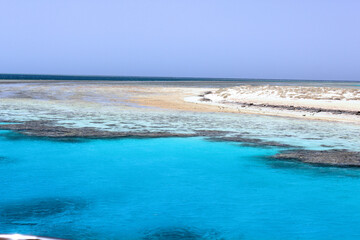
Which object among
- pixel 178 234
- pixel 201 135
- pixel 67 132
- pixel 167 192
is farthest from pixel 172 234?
pixel 67 132

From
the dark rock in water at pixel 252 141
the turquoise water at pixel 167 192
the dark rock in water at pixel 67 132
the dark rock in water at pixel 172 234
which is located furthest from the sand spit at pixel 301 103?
the dark rock in water at pixel 172 234

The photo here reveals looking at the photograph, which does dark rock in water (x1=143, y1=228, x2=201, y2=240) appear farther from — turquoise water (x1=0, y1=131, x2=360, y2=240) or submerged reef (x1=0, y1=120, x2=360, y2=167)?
submerged reef (x1=0, y1=120, x2=360, y2=167)

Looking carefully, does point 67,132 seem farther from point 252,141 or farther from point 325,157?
point 325,157

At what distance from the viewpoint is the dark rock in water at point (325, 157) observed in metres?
12.1

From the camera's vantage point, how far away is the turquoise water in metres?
7.98

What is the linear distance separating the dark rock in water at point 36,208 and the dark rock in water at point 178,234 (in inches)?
75.3

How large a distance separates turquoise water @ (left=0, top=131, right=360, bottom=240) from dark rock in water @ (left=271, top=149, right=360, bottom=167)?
1.86ft

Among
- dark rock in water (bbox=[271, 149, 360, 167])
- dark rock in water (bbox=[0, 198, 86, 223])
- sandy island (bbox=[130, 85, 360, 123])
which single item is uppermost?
sandy island (bbox=[130, 85, 360, 123])

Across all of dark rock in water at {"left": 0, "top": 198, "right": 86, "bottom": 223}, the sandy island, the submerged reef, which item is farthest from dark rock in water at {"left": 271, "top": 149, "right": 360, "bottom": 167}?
the sandy island

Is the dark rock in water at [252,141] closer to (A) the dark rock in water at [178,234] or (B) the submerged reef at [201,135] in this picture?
(B) the submerged reef at [201,135]

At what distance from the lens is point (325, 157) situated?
12781mm

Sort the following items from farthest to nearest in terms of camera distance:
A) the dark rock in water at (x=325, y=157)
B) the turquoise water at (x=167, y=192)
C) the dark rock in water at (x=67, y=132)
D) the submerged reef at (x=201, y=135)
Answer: the dark rock in water at (x=67, y=132)
the submerged reef at (x=201, y=135)
the dark rock in water at (x=325, y=157)
the turquoise water at (x=167, y=192)

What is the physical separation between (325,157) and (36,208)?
321 inches

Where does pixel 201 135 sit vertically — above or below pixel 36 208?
above
